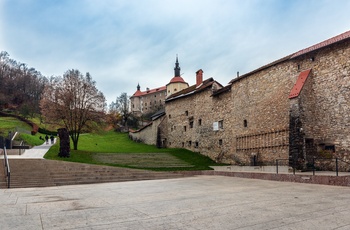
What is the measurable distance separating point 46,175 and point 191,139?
1878 centimetres

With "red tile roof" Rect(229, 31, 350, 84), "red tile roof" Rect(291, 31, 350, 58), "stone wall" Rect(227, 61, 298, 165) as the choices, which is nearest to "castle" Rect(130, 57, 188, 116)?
"stone wall" Rect(227, 61, 298, 165)

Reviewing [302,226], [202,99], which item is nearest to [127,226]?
[302,226]

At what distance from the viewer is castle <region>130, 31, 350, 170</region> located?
15219 millimetres

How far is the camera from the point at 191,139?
103 ft

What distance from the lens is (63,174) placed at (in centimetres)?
1564

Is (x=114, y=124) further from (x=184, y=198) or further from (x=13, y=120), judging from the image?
(x=184, y=198)

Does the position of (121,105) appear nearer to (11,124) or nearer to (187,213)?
(11,124)

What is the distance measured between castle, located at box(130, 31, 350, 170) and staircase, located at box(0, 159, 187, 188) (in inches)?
287

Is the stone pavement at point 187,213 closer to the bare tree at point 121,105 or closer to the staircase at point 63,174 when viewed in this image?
the staircase at point 63,174

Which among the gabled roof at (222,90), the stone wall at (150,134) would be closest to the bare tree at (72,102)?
the stone wall at (150,134)

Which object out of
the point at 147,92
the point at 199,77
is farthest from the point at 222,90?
the point at 147,92

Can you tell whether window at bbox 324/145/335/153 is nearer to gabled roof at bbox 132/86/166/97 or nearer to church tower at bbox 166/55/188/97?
church tower at bbox 166/55/188/97

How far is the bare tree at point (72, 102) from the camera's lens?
28.2m

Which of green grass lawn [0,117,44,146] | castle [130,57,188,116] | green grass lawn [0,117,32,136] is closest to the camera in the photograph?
green grass lawn [0,117,44,146]
